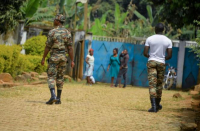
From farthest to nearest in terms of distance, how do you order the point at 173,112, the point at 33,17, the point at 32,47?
1. the point at 33,17
2. the point at 32,47
3. the point at 173,112

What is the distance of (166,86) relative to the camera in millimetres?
21125

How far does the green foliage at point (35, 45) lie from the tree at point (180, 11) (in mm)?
5318

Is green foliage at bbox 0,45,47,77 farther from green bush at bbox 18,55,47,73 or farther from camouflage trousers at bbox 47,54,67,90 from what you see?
camouflage trousers at bbox 47,54,67,90

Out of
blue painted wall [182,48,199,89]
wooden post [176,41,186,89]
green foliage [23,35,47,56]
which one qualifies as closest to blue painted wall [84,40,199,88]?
wooden post [176,41,186,89]

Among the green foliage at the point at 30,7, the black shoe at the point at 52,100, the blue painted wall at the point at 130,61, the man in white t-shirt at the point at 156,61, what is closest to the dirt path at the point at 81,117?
the black shoe at the point at 52,100

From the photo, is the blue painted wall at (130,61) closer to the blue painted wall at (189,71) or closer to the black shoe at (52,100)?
the blue painted wall at (189,71)

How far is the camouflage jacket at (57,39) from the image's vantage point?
10.5 metres

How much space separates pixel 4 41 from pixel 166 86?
24.7 feet

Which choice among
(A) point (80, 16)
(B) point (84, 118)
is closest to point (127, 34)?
(A) point (80, 16)

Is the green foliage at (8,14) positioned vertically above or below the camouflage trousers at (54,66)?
above

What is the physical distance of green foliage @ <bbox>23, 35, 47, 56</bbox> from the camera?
65.1 ft

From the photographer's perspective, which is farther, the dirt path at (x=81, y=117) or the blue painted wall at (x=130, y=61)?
the blue painted wall at (x=130, y=61)

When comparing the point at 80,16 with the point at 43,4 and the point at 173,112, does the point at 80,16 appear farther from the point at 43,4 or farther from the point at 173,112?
the point at 173,112

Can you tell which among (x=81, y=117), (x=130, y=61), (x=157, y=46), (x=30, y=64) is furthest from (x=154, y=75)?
(x=130, y=61)
